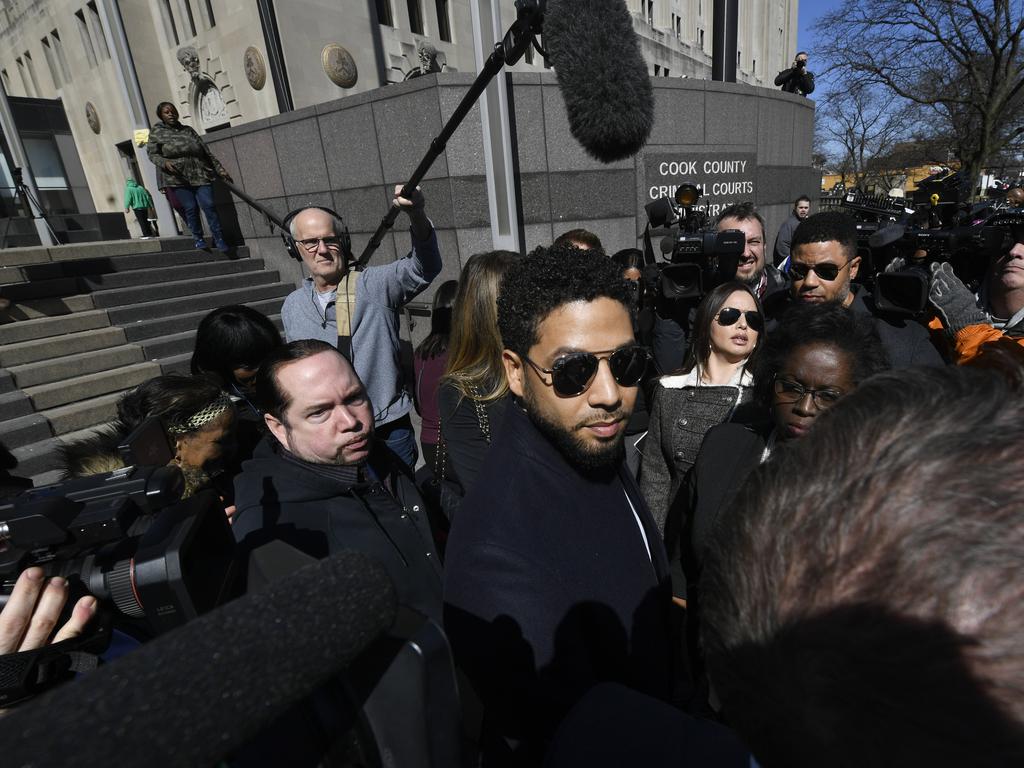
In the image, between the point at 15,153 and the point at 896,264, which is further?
the point at 15,153

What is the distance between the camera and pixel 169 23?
16734 mm

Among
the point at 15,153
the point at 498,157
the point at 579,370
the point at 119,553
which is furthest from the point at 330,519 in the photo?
the point at 15,153

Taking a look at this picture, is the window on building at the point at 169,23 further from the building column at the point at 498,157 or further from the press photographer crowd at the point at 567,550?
the press photographer crowd at the point at 567,550

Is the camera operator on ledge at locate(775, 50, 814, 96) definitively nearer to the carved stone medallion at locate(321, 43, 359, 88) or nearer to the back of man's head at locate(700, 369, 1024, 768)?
the back of man's head at locate(700, 369, 1024, 768)

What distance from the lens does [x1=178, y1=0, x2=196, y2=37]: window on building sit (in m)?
16.0

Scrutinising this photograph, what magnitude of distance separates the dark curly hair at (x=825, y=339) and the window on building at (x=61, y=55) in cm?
2983

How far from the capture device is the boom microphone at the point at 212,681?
28 centimetres

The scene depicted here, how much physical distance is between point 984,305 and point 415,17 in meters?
20.9

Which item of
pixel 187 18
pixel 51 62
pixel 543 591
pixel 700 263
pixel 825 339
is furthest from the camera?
pixel 51 62

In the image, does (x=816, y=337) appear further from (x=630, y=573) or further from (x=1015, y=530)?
(x=1015, y=530)

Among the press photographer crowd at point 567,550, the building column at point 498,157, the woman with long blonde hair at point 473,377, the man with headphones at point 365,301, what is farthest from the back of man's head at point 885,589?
the building column at point 498,157

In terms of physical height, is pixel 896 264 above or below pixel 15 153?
below

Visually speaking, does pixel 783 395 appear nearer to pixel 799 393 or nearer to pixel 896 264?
pixel 799 393

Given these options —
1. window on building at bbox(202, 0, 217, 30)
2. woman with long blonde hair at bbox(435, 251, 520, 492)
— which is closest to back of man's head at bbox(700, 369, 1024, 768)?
woman with long blonde hair at bbox(435, 251, 520, 492)
